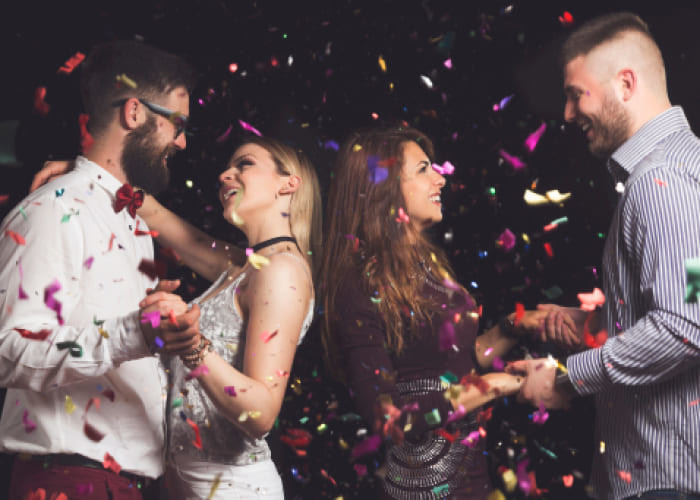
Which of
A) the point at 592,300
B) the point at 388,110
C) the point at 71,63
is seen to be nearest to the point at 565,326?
the point at 592,300

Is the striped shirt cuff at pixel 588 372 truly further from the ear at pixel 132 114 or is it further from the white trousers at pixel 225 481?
the ear at pixel 132 114

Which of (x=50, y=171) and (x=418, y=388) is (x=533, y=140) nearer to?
(x=418, y=388)

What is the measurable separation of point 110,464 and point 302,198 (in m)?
1.13

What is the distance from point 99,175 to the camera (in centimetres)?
222

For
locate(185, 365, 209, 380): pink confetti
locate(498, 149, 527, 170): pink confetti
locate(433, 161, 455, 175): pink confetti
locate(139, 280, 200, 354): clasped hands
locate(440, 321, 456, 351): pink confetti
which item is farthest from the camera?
locate(498, 149, 527, 170): pink confetti

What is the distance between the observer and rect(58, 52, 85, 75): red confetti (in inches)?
112

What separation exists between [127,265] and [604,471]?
161 centimetres

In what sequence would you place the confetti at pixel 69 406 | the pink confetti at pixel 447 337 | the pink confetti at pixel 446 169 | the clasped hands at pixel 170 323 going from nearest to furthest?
the clasped hands at pixel 170 323
the confetti at pixel 69 406
the pink confetti at pixel 447 337
the pink confetti at pixel 446 169

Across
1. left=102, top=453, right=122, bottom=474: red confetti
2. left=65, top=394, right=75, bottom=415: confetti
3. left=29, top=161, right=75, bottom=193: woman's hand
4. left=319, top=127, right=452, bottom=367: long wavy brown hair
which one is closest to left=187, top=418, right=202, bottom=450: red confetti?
left=102, top=453, right=122, bottom=474: red confetti

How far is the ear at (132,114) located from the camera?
2336 millimetres

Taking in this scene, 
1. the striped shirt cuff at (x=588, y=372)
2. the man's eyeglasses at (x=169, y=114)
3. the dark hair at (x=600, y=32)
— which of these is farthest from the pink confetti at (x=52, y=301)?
the dark hair at (x=600, y=32)

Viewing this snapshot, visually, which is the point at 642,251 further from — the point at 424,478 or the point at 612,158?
the point at 424,478

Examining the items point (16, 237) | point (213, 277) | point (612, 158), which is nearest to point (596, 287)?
point (612, 158)

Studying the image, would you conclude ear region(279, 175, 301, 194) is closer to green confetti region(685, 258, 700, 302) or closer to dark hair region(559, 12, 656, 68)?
dark hair region(559, 12, 656, 68)
